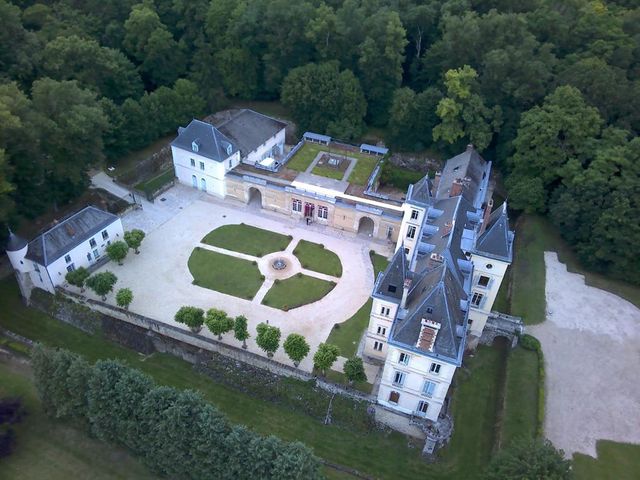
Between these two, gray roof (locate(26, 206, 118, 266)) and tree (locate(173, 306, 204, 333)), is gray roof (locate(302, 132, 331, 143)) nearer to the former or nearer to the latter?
gray roof (locate(26, 206, 118, 266))

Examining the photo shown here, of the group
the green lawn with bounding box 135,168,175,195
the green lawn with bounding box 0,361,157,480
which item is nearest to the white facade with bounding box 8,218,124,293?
the green lawn with bounding box 135,168,175,195

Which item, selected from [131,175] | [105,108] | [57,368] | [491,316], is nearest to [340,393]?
[491,316]

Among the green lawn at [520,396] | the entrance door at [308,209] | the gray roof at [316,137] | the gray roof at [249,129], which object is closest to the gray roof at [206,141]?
the gray roof at [249,129]

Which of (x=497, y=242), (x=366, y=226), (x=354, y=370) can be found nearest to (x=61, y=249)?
(x=354, y=370)

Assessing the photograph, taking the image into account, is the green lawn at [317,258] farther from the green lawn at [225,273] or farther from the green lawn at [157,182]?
the green lawn at [157,182]

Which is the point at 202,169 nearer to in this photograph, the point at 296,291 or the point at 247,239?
the point at 247,239
